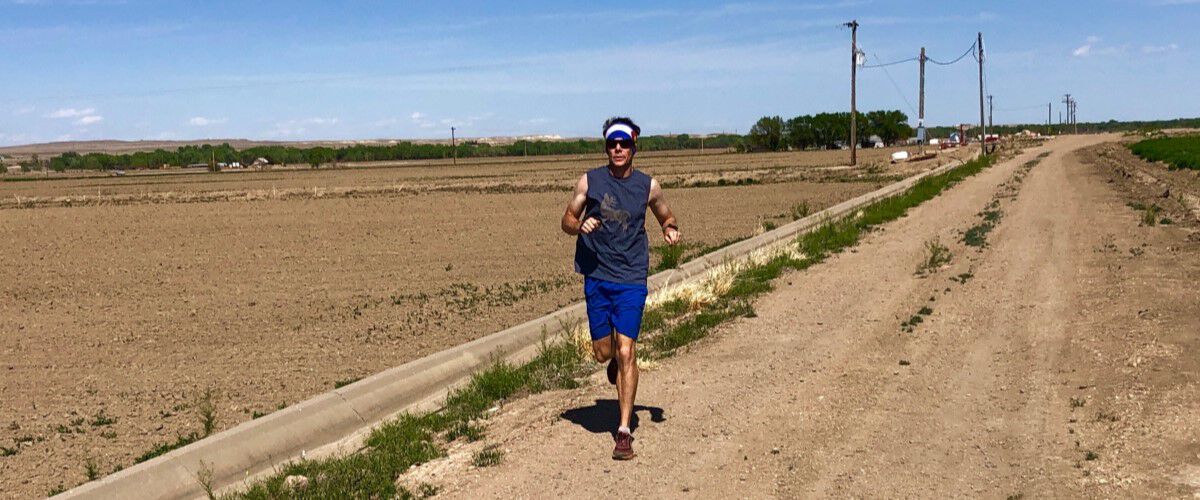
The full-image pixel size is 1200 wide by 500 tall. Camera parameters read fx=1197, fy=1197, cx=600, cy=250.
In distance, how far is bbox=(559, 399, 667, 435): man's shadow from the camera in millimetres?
7312

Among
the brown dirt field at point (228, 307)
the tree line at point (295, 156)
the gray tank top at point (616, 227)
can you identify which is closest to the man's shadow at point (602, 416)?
the gray tank top at point (616, 227)

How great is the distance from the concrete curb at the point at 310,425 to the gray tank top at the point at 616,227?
231cm

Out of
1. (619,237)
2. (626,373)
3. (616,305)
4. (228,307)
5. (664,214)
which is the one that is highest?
(664,214)

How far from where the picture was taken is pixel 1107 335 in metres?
9.66

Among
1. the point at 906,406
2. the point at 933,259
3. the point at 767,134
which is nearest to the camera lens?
the point at 906,406

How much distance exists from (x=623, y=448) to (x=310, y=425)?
94.1 inches

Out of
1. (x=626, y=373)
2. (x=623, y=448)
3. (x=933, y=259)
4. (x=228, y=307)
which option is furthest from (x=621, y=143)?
(x=933, y=259)

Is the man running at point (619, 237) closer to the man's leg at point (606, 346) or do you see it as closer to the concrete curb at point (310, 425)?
the man's leg at point (606, 346)

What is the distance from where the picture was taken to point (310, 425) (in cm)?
782

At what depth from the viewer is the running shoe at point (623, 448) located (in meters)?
6.54

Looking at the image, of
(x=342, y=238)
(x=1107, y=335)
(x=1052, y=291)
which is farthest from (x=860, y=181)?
(x=1107, y=335)

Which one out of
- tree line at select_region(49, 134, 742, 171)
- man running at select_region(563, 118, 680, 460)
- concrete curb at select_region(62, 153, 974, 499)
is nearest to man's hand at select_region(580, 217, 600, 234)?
man running at select_region(563, 118, 680, 460)

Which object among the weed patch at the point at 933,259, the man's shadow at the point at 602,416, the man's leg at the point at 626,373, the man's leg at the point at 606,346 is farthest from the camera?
the weed patch at the point at 933,259

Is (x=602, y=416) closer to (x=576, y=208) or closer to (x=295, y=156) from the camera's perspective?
(x=576, y=208)
